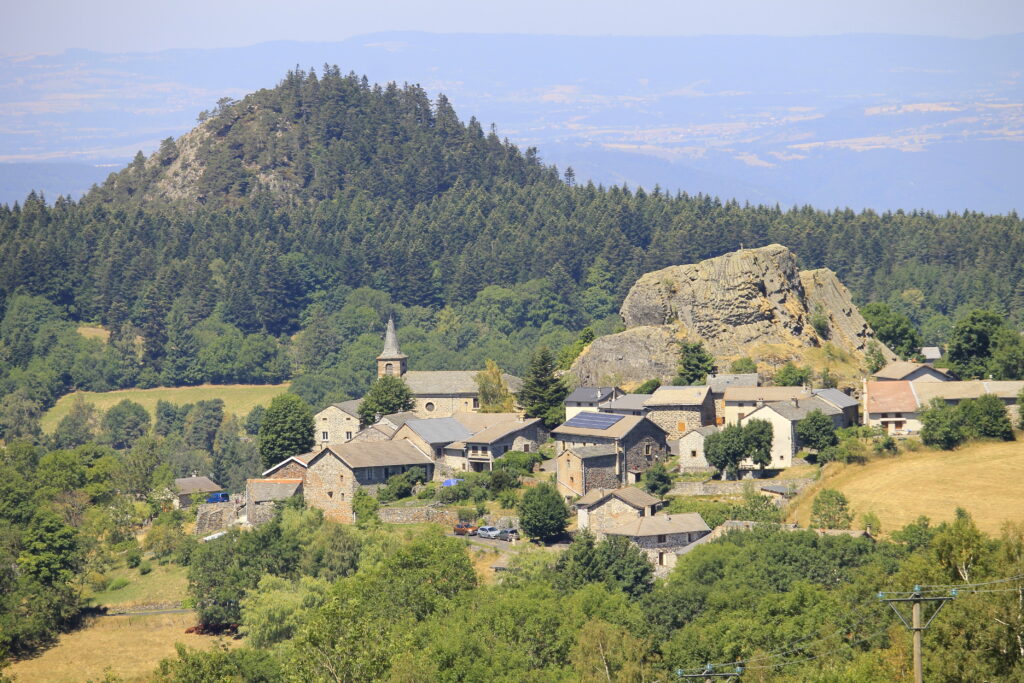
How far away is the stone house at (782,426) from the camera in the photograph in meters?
79.4

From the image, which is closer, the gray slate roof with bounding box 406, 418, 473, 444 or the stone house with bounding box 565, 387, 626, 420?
the gray slate roof with bounding box 406, 418, 473, 444

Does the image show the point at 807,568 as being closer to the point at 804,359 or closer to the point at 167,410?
the point at 804,359

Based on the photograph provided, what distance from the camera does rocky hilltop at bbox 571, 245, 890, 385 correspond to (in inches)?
3762

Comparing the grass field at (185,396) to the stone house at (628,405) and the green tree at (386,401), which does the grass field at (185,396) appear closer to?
the green tree at (386,401)

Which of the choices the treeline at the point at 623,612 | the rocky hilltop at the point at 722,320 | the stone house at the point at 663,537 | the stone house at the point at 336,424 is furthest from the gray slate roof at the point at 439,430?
the stone house at the point at 663,537

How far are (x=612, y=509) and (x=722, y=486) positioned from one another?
279 inches

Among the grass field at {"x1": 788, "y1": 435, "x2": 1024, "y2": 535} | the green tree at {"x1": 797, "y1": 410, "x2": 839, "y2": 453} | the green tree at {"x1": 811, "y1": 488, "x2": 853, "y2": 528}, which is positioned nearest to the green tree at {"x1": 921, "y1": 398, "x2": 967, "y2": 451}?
the grass field at {"x1": 788, "y1": 435, "x2": 1024, "y2": 535}

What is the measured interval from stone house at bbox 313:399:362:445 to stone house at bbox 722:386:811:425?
2504 cm

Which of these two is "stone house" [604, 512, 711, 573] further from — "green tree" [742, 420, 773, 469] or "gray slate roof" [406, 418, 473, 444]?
"gray slate roof" [406, 418, 473, 444]

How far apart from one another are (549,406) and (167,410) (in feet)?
250

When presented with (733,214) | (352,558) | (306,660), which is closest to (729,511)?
(352,558)

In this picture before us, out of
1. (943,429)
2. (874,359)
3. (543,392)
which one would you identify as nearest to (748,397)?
(943,429)

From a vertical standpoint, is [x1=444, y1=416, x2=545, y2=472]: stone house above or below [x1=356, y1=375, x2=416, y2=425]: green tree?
below

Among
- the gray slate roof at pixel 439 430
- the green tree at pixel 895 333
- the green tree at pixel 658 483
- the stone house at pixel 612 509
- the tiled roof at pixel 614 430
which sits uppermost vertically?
the green tree at pixel 895 333
